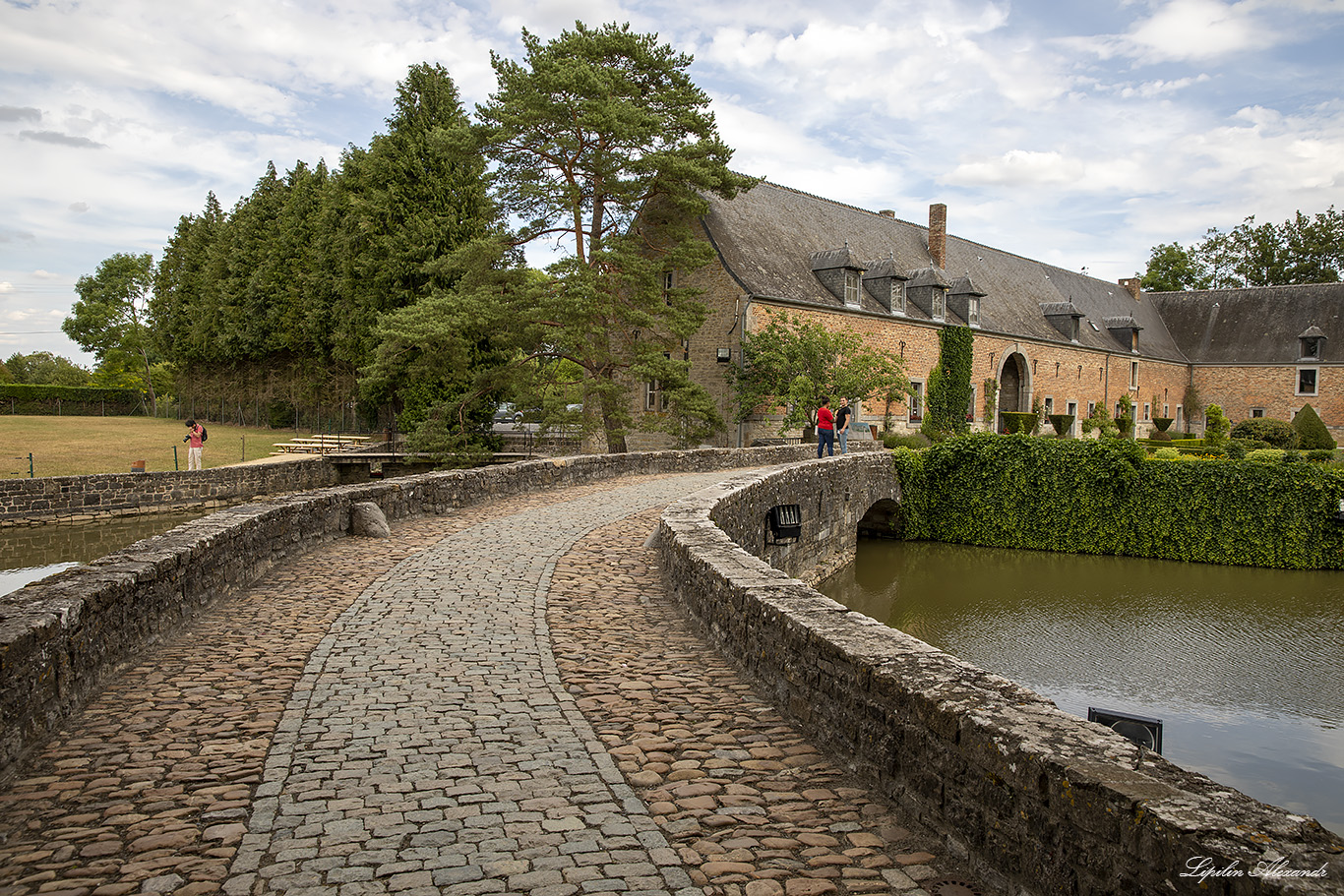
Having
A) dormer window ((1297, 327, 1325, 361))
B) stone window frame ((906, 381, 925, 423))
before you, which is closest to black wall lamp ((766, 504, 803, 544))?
stone window frame ((906, 381, 925, 423))

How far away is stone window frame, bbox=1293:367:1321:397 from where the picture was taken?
1734 inches

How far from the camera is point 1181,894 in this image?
2240 millimetres

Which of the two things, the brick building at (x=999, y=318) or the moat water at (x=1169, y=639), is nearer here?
the moat water at (x=1169, y=639)

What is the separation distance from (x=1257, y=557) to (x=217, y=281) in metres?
47.6

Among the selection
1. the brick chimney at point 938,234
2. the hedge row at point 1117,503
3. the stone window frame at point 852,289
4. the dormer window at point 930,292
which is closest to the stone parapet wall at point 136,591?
the hedge row at point 1117,503

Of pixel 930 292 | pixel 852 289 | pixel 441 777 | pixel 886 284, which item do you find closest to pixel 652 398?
pixel 852 289

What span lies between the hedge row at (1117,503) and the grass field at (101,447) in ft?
77.1

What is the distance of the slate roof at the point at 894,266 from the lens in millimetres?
28609

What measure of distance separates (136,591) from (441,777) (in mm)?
3038

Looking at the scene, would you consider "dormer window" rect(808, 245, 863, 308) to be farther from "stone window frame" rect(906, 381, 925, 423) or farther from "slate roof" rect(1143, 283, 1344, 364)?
"slate roof" rect(1143, 283, 1344, 364)

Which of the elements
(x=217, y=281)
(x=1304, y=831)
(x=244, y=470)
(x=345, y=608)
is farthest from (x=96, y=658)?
(x=217, y=281)

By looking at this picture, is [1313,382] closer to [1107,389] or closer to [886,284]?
[1107,389]

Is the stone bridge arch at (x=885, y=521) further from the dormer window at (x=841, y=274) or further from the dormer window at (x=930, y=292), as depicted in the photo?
the dormer window at (x=930, y=292)

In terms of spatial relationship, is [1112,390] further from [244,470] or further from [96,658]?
[96,658]
